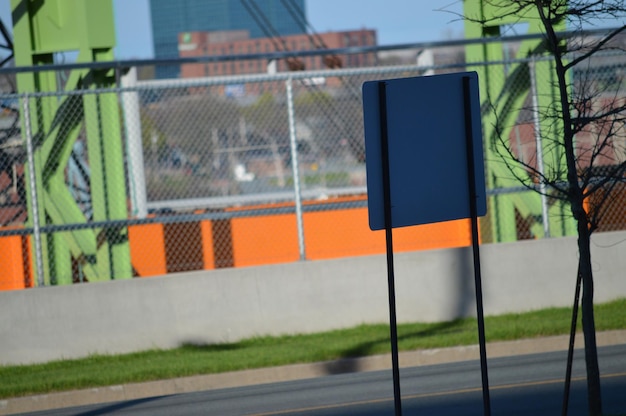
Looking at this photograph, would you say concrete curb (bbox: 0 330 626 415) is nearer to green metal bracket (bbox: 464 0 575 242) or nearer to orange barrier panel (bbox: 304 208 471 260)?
green metal bracket (bbox: 464 0 575 242)

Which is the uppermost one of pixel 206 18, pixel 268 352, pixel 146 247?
pixel 206 18

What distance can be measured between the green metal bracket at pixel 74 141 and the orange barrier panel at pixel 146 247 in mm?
1729

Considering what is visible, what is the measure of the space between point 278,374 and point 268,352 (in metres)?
0.51

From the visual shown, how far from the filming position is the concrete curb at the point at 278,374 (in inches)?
368

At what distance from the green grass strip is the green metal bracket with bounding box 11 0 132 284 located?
2050 millimetres

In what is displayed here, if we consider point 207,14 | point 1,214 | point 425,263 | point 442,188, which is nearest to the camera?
point 442,188

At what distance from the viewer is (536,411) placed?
741 centimetres

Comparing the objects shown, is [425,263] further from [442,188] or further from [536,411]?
[442,188]

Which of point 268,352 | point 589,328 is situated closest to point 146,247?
point 268,352

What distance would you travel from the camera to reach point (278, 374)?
386 inches

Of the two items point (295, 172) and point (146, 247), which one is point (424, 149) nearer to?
point (295, 172)

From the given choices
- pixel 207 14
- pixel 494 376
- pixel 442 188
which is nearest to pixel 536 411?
pixel 494 376

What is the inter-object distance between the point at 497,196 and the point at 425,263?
2.29m

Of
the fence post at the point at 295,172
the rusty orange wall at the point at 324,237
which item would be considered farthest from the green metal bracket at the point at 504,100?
the fence post at the point at 295,172
